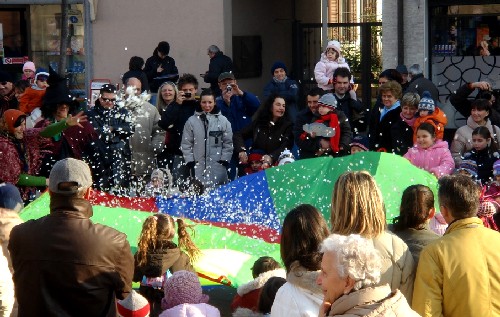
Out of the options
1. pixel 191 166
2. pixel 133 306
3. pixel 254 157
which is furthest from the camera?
pixel 191 166

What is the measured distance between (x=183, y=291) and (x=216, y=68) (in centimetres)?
1043

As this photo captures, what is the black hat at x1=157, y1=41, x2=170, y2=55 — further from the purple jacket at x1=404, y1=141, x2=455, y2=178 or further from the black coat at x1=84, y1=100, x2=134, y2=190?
the purple jacket at x1=404, y1=141, x2=455, y2=178

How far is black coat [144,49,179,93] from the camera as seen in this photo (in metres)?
16.9

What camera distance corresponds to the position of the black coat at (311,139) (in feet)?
39.1

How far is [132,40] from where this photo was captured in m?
18.7

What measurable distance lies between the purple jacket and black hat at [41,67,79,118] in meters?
3.56

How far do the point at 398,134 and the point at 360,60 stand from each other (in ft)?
20.5

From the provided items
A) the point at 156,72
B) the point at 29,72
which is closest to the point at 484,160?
the point at 156,72

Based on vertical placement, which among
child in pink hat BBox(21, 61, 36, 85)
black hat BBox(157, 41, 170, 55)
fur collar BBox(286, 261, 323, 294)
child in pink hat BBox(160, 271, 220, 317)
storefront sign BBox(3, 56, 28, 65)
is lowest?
child in pink hat BBox(160, 271, 220, 317)

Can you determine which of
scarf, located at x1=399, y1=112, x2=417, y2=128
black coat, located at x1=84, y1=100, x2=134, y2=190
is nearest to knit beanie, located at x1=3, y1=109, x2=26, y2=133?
black coat, located at x1=84, y1=100, x2=134, y2=190

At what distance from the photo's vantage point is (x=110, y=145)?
12.0m

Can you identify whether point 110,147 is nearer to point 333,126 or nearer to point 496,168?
point 333,126

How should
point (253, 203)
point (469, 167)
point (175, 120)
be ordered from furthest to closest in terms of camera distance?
point (175, 120) → point (469, 167) → point (253, 203)

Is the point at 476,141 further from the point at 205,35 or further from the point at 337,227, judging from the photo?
the point at 205,35
